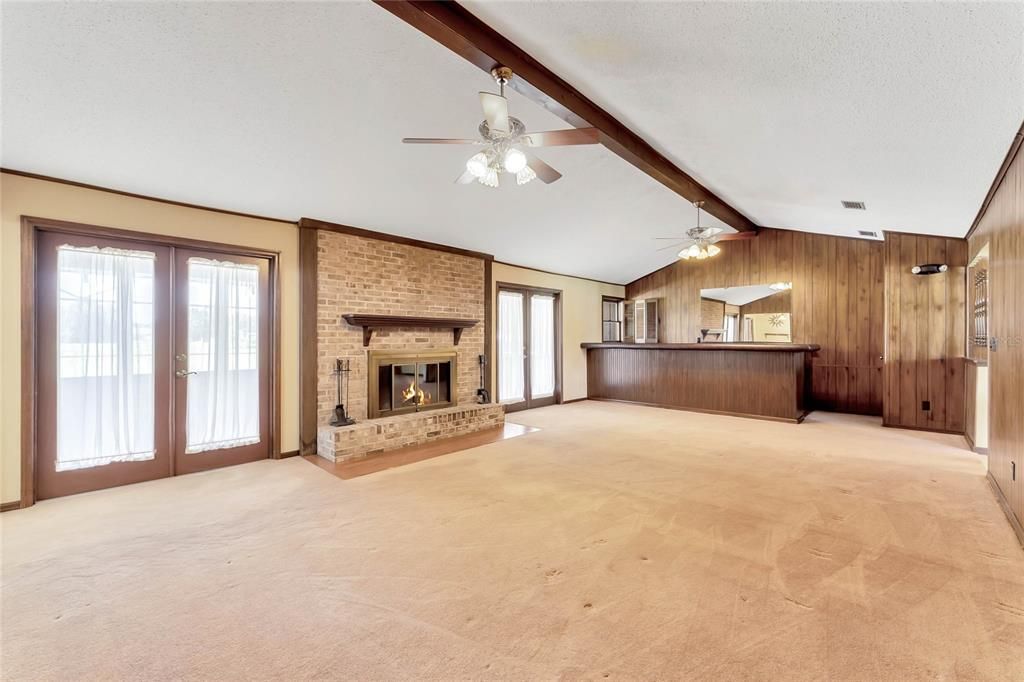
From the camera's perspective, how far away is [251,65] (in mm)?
2502

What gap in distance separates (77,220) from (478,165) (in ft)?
10.9

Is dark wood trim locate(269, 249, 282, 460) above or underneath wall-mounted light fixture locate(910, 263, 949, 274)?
underneath

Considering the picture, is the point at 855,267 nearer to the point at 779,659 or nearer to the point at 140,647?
the point at 779,659

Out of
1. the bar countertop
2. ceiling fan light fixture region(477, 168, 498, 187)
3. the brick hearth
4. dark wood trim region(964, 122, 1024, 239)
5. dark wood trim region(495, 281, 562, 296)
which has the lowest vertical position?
the brick hearth

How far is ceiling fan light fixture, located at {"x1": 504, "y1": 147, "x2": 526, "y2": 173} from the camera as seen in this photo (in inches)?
103

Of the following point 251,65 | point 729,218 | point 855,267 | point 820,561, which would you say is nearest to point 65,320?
point 251,65

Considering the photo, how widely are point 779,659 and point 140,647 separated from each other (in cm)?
255

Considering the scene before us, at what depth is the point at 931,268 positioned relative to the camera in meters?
5.39

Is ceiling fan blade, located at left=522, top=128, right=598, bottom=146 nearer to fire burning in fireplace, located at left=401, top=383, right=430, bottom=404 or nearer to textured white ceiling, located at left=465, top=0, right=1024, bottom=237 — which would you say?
textured white ceiling, located at left=465, top=0, right=1024, bottom=237

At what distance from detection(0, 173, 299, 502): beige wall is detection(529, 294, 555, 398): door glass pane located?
13.3 ft

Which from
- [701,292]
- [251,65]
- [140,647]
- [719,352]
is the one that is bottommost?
[140,647]

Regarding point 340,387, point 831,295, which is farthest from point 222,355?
point 831,295

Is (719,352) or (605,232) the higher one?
(605,232)

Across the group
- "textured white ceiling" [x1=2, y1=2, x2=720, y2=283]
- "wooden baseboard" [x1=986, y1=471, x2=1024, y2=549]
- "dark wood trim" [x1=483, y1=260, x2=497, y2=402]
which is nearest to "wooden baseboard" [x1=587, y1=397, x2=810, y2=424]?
"wooden baseboard" [x1=986, y1=471, x2=1024, y2=549]
